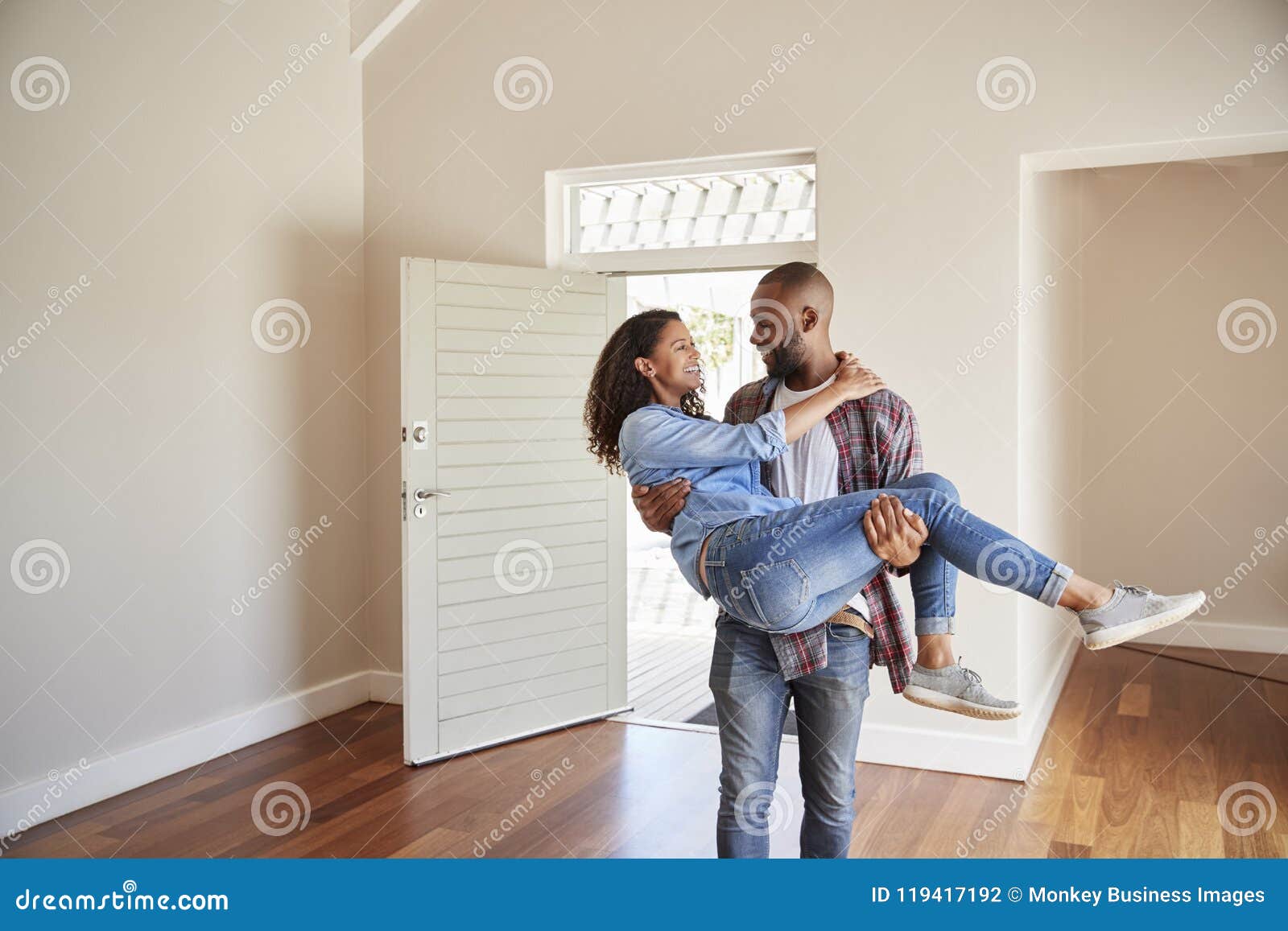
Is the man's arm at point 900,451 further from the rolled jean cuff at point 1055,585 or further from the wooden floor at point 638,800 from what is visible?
the wooden floor at point 638,800

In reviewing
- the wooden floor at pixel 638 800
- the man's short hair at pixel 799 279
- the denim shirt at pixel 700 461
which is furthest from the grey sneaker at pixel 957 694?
the wooden floor at pixel 638 800

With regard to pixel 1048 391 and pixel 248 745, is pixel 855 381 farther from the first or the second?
pixel 248 745

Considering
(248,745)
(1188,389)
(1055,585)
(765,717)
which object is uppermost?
(1188,389)

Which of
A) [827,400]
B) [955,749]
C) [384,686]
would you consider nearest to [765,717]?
[827,400]

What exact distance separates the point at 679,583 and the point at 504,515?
12.6 feet

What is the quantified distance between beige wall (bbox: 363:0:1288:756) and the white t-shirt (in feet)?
6.51

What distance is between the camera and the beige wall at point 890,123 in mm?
3617

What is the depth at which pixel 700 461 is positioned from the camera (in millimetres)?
1941

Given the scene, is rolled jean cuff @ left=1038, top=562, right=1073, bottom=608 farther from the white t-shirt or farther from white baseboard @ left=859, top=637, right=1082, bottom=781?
white baseboard @ left=859, top=637, right=1082, bottom=781

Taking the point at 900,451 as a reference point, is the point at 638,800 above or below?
below

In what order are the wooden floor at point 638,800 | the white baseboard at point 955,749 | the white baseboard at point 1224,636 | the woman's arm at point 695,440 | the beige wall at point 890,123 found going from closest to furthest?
the woman's arm at point 695,440, the wooden floor at point 638,800, the beige wall at point 890,123, the white baseboard at point 955,749, the white baseboard at point 1224,636

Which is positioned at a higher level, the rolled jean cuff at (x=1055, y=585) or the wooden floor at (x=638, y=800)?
the rolled jean cuff at (x=1055, y=585)

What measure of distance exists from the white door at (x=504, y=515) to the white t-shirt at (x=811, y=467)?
89.8 inches

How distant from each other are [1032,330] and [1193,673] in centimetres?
247
